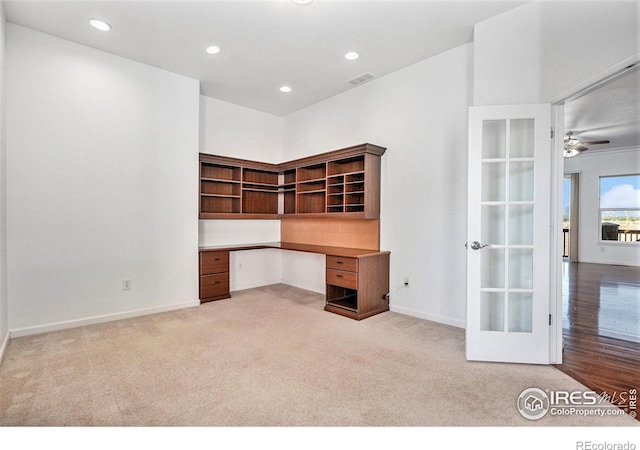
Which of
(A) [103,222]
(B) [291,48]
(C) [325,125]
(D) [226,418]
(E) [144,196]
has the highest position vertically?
(B) [291,48]

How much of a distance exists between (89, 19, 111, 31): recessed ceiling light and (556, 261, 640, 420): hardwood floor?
17.0ft

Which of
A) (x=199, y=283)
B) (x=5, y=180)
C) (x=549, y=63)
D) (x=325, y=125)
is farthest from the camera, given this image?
(x=325, y=125)

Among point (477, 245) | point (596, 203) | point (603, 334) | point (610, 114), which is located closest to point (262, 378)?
point (477, 245)

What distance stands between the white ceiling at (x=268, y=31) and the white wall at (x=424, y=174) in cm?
30

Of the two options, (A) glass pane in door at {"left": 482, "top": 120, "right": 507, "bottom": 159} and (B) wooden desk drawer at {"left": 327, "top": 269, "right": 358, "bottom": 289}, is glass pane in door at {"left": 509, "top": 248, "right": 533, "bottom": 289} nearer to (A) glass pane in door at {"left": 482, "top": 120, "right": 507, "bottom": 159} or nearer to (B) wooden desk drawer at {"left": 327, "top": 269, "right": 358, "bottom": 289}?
(A) glass pane in door at {"left": 482, "top": 120, "right": 507, "bottom": 159}

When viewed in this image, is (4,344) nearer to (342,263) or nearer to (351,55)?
(342,263)

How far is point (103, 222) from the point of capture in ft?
12.3

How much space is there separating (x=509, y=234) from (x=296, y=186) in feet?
11.1

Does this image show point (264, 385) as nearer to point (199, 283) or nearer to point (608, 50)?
point (199, 283)

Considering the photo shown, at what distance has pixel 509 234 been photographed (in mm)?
2816

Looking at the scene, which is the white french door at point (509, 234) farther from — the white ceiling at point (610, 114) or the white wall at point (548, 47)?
the white ceiling at point (610, 114)

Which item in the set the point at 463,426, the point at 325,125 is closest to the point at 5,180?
the point at 325,125

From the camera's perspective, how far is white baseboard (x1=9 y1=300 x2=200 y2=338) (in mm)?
3318
